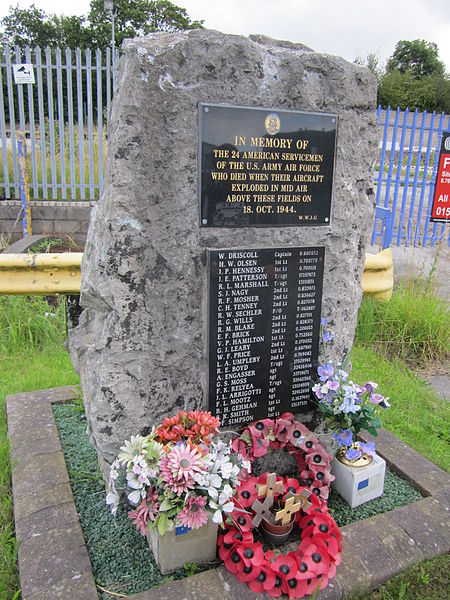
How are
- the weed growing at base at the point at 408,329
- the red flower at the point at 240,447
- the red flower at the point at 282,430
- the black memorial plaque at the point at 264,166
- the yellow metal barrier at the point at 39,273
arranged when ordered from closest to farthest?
the black memorial plaque at the point at 264,166 < the red flower at the point at 240,447 < the red flower at the point at 282,430 < the yellow metal barrier at the point at 39,273 < the weed growing at base at the point at 408,329

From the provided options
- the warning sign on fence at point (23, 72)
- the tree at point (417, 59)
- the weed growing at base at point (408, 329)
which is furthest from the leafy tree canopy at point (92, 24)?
the weed growing at base at point (408, 329)

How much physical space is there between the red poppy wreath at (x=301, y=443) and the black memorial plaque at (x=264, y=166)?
3.16 feet

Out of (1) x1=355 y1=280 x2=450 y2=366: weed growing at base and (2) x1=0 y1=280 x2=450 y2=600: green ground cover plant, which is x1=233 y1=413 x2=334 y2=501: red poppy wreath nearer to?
(2) x1=0 y1=280 x2=450 y2=600: green ground cover plant

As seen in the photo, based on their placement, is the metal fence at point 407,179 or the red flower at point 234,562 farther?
the metal fence at point 407,179

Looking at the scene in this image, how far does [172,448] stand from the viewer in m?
1.89

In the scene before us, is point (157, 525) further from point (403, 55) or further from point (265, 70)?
point (403, 55)

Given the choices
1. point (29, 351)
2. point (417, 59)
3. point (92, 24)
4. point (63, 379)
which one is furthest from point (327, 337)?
point (417, 59)

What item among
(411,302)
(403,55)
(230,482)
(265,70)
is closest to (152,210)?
(265,70)

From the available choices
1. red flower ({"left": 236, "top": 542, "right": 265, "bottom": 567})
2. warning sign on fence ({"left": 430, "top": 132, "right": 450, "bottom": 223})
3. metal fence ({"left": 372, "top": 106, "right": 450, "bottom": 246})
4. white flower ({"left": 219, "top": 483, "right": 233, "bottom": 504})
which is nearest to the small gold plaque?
white flower ({"left": 219, "top": 483, "right": 233, "bottom": 504})

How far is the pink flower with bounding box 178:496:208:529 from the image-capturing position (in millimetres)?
1839

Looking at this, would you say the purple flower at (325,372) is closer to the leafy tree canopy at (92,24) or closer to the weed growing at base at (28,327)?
the weed growing at base at (28,327)

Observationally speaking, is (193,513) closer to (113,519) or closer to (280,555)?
(280,555)

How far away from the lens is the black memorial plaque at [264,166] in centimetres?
214

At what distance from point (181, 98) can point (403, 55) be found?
2124 inches
